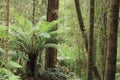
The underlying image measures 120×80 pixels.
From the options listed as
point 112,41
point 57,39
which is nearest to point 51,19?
point 57,39

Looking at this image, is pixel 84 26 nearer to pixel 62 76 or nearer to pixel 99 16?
pixel 99 16

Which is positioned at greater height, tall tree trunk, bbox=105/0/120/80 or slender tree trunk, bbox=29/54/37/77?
tall tree trunk, bbox=105/0/120/80

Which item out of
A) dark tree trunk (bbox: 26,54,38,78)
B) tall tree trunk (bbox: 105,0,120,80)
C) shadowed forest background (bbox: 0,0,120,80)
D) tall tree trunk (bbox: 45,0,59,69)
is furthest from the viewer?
tall tree trunk (bbox: 45,0,59,69)

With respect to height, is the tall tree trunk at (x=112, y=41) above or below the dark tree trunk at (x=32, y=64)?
above

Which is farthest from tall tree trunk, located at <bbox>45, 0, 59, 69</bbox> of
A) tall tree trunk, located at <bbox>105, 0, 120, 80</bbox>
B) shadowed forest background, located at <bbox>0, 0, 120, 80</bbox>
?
tall tree trunk, located at <bbox>105, 0, 120, 80</bbox>

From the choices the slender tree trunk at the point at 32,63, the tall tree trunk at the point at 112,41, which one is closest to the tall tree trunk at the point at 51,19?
the slender tree trunk at the point at 32,63

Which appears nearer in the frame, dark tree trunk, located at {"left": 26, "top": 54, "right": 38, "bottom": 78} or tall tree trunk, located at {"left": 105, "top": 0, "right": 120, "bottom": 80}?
tall tree trunk, located at {"left": 105, "top": 0, "right": 120, "bottom": 80}

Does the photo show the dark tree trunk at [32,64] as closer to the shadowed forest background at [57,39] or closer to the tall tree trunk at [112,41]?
the shadowed forest background at [57,39]

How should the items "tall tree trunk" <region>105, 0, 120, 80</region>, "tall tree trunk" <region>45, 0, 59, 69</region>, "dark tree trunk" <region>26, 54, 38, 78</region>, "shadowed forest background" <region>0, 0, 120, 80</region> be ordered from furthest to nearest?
"tall tree trunk" <region>45, 0, 59, 69</region> → "dark tree trunk" <region>26, 54, 38, 78</region> → "shadowed forest background" <region>0, 0, 120, 80</region> → "tall tree trunk" <region>105, 0, 120, 80</region>

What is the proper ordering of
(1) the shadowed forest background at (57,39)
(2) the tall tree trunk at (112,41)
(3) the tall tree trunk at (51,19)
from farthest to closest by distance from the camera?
(3) the tall tree trunk at (51,19)
(1) the shadowed forest background at (57,39)
(2) the tall tree trunk at (112,41)

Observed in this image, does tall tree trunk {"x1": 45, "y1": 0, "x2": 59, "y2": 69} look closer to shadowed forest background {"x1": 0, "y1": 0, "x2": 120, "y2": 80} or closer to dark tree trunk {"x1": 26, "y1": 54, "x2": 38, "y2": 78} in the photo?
shadowed forest background {"x1": 0, "y1": 0, "x2": 120, "y2": 80}

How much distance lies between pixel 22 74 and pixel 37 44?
90cm

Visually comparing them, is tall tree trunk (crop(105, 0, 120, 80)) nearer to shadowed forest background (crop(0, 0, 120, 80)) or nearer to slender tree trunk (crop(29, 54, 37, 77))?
shadowed forest background (crop(0, 0, 120, 80))

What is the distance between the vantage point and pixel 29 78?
766 cm
